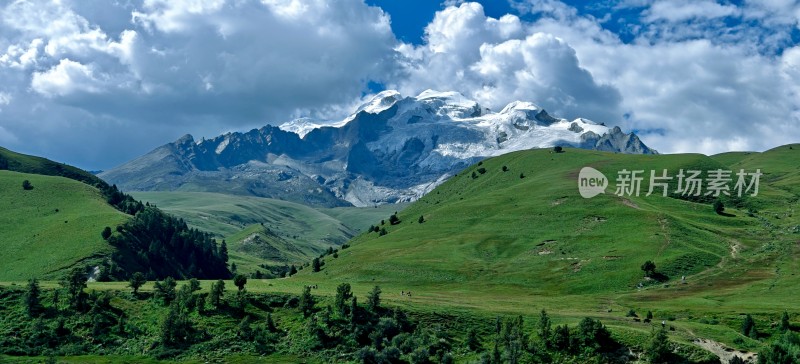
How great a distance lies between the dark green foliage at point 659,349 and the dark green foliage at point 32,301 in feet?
281

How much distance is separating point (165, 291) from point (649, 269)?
9264cm

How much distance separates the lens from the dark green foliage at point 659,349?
79.3 m

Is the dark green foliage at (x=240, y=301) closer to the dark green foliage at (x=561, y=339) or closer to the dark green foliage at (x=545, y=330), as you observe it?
the dark green foliage at (x=545, y=330)

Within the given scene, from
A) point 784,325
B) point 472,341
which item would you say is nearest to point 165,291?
point 472,341

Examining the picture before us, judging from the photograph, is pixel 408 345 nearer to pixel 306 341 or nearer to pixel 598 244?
pixel 306 341

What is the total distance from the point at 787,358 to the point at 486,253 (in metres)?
92.4

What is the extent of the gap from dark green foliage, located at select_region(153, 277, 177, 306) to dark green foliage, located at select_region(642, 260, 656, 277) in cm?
9067

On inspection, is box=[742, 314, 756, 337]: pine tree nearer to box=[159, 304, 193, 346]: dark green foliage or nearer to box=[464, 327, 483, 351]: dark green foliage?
box=[464, 327, 483, 351]: dark green foliage

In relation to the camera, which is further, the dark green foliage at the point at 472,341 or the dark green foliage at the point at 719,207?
the dark green foliage at the point at 719,207

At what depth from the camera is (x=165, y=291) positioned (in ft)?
353

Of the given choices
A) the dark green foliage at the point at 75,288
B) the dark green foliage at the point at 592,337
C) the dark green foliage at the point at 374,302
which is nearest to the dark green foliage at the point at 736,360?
the dark green foliage at the point at 592,337

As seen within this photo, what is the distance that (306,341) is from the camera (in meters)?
91.5

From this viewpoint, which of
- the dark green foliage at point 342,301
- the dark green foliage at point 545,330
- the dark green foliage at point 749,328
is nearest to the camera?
the dark green foliage at point 545,330

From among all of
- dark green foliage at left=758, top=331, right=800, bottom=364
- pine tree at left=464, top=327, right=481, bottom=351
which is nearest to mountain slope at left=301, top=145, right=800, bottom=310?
pine tree at left=464, top=327, right=481, bottom=351
